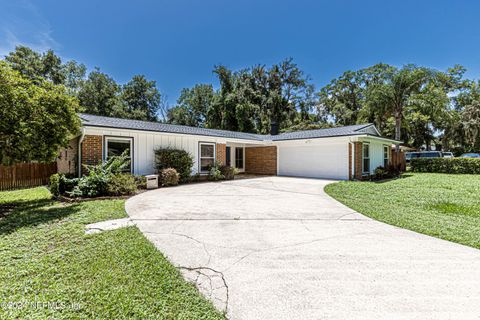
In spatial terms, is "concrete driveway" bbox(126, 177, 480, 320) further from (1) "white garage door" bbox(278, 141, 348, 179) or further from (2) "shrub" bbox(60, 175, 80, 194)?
(1) "white garage door" bbox(278, 141, 348, 179)

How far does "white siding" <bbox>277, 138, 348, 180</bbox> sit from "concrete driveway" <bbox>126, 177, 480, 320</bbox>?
27.3 feet

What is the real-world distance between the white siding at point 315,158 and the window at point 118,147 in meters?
9.97

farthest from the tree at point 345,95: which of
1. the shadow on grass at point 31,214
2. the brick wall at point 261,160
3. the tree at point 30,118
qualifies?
the shadow on grass at point 31,214

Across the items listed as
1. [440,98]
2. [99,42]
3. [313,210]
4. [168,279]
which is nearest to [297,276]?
[168,279]

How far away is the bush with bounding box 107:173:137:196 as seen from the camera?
788cm

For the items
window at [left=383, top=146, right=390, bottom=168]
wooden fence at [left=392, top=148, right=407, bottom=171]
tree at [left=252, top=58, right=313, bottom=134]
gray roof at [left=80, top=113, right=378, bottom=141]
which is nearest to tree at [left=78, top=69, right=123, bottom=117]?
tree at [left=252, top=58, right=313, bottom=134]

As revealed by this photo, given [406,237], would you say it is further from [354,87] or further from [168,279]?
[354,87]

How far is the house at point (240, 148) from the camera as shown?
30.8 feet

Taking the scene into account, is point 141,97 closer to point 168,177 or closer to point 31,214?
point 168,177

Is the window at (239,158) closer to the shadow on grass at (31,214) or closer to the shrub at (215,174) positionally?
the shrub at (215,174)

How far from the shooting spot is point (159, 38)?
16.5 m

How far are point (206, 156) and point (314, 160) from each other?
696cm

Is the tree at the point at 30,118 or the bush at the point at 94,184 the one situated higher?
the tree at the point at 30,118

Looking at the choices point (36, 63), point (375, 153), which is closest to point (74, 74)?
point (36, 63)
